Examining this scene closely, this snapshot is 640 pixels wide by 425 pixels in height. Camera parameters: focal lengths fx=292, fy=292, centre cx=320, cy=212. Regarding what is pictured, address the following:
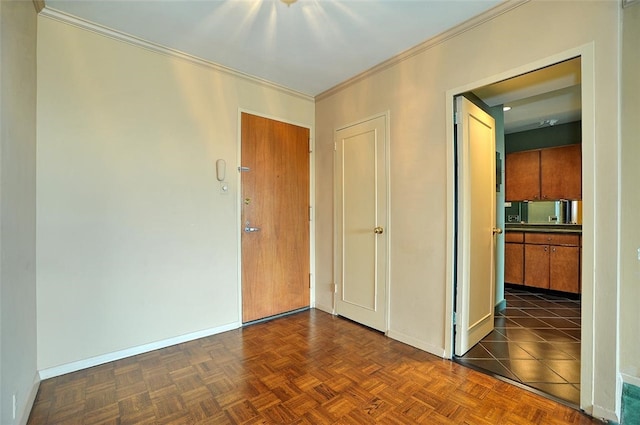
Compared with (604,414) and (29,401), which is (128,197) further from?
(604,414)

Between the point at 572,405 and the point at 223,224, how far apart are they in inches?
114

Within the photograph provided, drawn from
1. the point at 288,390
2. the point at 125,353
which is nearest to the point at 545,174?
the point at 288,390

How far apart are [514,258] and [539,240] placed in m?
0.42

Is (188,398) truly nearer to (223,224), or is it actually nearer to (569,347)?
(223,224)

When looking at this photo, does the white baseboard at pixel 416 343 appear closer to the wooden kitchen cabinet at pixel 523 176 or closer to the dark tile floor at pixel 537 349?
the dark tile floor at pixel 537 349

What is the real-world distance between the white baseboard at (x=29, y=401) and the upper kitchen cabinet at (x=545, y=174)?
19.6ft

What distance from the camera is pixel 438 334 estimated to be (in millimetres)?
2381

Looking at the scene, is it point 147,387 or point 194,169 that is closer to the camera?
point 147,387

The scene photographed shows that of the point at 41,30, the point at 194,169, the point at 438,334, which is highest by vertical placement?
the point at 41,30

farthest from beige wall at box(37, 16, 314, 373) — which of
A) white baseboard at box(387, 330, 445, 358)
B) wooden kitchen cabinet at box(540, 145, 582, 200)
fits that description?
wooden kitchen cabinet at box(540, 145, 582, 200)

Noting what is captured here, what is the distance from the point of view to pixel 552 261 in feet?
13.4

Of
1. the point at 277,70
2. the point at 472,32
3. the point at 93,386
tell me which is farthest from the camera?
the point at 277,70

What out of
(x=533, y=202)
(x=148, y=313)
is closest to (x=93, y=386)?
(x=148, y=313)

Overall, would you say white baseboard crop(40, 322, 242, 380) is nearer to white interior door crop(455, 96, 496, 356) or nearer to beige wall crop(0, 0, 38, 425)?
beige wall crop(0, 0, 38, 425)
